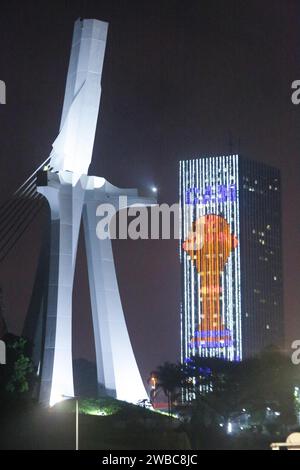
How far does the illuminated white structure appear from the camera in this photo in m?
61.2

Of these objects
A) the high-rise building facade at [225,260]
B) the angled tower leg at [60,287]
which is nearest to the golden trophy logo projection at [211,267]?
the high-rise building facade at [225,260]

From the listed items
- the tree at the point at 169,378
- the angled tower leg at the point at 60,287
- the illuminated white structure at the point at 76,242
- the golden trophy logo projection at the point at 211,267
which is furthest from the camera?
the golden trophy logo projection at the point at 211,267

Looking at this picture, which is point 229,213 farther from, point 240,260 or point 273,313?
point 273,313

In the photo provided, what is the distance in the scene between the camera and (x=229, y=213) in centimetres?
15388

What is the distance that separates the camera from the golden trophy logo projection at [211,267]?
149 meters

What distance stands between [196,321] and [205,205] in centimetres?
1492

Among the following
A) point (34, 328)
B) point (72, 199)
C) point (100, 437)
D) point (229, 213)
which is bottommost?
point (100, 437)

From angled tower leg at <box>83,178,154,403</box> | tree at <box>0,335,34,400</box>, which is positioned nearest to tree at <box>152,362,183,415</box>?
angled tower leg at <box>83,178,154,403</box>

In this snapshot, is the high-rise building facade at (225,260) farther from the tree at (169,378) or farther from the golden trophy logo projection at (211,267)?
the tree at (169,378)

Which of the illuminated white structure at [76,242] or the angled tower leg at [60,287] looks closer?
the angled tower leg at [60,287]

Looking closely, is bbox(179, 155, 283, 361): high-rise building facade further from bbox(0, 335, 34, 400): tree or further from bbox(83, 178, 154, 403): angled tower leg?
bbox(0, 335, 34, 400): tree

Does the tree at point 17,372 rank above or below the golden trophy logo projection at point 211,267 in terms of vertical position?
below
